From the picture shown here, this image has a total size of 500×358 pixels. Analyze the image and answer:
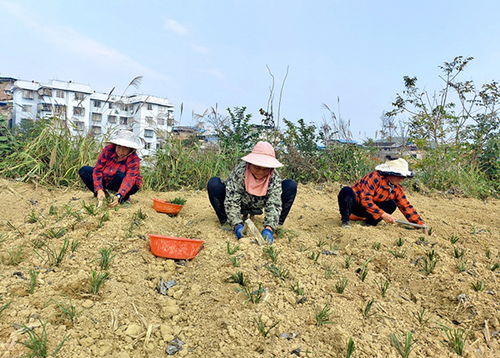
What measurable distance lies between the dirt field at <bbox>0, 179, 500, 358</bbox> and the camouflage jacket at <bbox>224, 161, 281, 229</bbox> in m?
0.22

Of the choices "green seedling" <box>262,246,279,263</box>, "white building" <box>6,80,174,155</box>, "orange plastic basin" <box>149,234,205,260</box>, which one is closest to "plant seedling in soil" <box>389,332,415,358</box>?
"green seedling" <box>262,246,279,263</box>

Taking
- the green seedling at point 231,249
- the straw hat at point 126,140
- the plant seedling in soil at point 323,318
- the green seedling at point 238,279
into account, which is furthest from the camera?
the straw hat at point 126,140

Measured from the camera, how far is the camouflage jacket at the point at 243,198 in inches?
154

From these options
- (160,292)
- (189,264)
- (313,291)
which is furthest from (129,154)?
(313,291)

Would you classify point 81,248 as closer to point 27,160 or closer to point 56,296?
point 56,296

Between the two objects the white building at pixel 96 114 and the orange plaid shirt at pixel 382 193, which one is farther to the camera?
the white building at pixel 96 114

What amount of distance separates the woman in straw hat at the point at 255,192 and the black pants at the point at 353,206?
776 mm

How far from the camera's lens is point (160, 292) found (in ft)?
8.66

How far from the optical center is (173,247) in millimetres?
3141

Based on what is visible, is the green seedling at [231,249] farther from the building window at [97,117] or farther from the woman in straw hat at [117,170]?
the building window at [97,117]

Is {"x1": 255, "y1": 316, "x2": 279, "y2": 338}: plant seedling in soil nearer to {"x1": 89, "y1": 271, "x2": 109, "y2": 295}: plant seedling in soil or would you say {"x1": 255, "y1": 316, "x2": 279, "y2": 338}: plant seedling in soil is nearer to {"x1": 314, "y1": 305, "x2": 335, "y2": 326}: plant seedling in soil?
{"x1": 314, "y1": 305, "x2": 335, "y2": 326}: plant seedling in soil

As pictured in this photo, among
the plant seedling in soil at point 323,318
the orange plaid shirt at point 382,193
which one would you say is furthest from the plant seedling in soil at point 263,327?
the orange plaid shirt at point 382,193

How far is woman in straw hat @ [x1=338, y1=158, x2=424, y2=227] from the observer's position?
14.6 feet

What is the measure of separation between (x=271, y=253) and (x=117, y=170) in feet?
8.59
